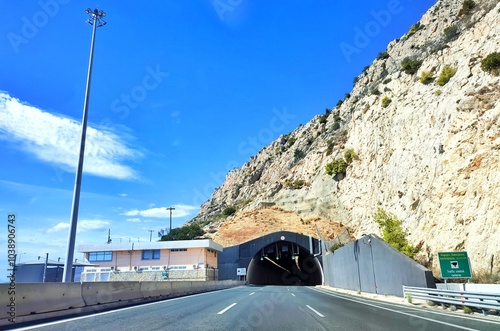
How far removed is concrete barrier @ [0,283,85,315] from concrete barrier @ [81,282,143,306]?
19.3 inches

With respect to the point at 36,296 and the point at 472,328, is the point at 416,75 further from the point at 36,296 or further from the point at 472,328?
the point at 36,296

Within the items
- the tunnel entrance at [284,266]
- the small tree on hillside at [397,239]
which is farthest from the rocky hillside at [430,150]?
the tunnel entrance at [284,266]

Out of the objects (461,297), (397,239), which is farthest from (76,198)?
(397,239)

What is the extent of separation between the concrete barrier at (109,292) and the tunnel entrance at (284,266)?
134ft

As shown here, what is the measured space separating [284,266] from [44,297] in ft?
238

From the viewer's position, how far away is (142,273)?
1999 inches

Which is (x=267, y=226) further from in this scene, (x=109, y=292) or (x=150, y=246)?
(x=109, y=292)

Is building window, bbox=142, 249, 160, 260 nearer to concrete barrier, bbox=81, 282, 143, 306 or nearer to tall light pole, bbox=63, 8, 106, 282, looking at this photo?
concrete barrier, bbox=81, 282, 143, 306

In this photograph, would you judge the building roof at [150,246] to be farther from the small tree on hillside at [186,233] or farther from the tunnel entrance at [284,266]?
the small tree on hillside at [186,233]

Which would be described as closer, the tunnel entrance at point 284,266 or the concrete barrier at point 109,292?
the concrete barrier at point 109,292

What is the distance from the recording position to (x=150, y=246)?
52062mm

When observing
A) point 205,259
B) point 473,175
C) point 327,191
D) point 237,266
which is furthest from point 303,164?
point 473,175

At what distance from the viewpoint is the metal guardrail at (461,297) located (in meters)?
10.6

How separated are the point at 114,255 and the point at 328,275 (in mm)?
32555
